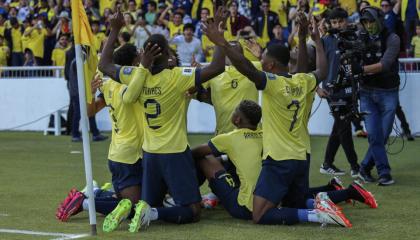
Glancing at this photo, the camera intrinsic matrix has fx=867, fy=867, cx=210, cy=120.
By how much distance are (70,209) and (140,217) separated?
42.7 inches

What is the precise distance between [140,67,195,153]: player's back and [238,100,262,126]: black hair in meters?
0.66

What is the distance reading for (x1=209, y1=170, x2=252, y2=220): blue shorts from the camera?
28.7 feet

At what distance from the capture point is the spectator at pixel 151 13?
24.2 m

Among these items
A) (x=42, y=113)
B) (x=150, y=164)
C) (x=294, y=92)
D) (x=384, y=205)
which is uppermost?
(x=294, y=92)

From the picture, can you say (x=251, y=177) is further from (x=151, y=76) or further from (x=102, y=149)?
(x=102, y=149)

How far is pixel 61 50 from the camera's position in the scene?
77.7 ft

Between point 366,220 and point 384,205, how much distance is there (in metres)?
1.06

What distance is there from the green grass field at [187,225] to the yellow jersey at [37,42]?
9.76 m

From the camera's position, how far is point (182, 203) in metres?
8.52

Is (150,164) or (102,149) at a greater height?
(150,164)

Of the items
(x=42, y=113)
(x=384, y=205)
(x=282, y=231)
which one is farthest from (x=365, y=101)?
(x=42, y=113)

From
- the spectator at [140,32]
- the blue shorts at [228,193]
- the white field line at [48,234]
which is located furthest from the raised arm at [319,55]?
the spectator at [140,32]

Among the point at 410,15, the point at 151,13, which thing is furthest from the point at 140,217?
the point at 151,13

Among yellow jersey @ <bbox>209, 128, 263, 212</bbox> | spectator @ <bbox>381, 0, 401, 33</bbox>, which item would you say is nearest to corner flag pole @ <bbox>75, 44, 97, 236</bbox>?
yellow jersey @ <bbox>209, 128, 263, 212</bbox>
